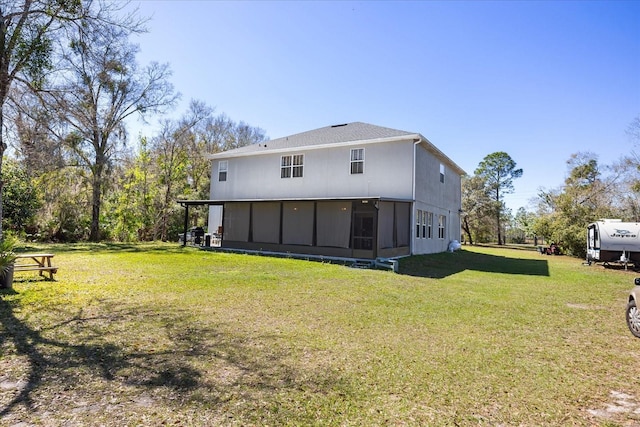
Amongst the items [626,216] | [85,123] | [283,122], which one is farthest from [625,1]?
[626,216]

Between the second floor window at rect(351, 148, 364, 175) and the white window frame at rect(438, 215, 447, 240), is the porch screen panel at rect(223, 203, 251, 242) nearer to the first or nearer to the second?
the second floor window at rect(351, 148, 364, 175)

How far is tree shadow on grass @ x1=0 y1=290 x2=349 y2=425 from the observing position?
9.86 ft

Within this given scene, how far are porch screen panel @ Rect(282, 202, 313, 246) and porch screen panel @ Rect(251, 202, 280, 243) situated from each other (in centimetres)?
47

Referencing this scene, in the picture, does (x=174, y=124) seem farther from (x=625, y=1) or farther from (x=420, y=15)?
(x=625, y=1)

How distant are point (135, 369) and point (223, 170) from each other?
63.2 ft

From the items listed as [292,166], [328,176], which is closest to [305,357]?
[328,176]

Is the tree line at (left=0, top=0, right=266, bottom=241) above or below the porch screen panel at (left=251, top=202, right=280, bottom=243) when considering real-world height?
above

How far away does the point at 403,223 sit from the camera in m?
16.5

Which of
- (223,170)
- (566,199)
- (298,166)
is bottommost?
(566,199)

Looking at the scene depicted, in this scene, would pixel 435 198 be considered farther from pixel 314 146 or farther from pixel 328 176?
pixel 314 146

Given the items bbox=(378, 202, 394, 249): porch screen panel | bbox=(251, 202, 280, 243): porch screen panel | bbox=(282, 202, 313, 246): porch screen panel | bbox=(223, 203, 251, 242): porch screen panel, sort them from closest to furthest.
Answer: bbox=(378, 202, 394, 249): porch screen panel, bbox=(282, 202, 313, 246): porch screen panel, bbox=(251, 202, 280, 243): porch screen panel, bbox=(223, 203, 251, 242): porch screen panel

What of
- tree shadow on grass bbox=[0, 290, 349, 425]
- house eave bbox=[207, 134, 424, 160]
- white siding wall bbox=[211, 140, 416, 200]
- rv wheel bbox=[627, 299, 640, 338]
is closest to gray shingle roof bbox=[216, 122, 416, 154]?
house eave bbox=[207, 134, 424, 160]

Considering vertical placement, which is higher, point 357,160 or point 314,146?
point 314,146

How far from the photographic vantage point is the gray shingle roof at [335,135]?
1734cm
